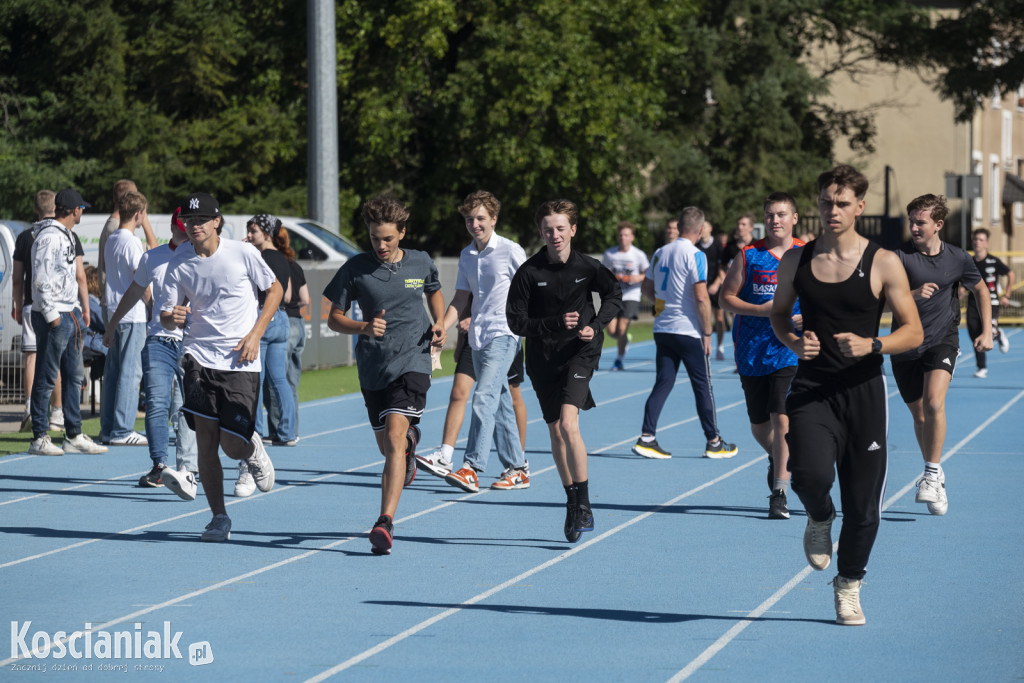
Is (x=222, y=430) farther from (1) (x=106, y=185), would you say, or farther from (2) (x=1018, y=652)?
(1) (x=106, y=185)

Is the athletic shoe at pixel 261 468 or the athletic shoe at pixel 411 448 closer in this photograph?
the athletic shoe at pixel 411 448

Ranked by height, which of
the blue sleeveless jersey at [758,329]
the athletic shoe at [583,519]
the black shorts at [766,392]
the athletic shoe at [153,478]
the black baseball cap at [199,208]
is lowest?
the athletic shoe at [153,478]

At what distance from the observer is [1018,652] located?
578cm

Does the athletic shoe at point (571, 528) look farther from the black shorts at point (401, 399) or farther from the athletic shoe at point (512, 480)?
the athletic shoe at point (512, 480)

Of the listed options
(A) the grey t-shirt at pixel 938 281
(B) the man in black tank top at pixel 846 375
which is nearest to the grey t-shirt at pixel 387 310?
(B) the man in black tank top at pixel 846 375

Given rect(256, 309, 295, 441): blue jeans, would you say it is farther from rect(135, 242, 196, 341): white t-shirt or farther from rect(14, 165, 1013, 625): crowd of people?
rect(135, 242, 196, 341): white t-shirt

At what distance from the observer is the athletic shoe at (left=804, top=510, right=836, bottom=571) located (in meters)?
6.26

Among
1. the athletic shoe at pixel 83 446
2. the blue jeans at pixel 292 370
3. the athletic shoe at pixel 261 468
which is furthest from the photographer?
the blue jeans at pixel 292 370

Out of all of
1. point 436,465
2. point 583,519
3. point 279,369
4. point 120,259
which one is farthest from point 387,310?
point 279,369

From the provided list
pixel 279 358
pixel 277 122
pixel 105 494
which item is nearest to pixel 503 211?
pixel 277 122

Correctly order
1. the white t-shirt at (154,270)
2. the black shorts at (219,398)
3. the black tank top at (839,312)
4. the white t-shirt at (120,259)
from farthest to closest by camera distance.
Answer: the white t-shirt at (120,259)
the white t-shirt at (154,270)
the black shorts at (219,398)
the black tank top at (839,312)

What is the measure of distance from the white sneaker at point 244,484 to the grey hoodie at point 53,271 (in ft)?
7.90

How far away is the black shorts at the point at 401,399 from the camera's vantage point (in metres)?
8.03

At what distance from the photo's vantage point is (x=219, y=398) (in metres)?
8.14
